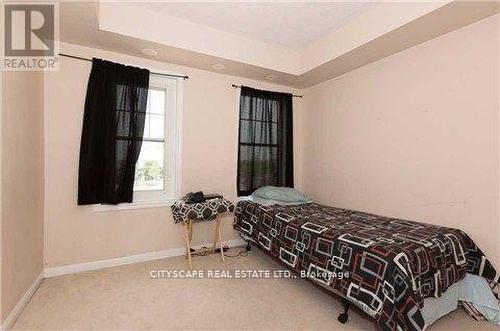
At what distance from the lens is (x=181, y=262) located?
2.95 m

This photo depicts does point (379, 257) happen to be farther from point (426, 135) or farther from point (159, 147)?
point (159, 147)

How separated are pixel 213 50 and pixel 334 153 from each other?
203 cm

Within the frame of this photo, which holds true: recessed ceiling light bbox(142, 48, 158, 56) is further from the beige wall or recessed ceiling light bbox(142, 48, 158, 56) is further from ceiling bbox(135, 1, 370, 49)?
the beige wall

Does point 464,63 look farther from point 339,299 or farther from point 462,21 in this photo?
point 339,299

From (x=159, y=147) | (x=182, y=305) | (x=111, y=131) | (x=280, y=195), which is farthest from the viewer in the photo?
(x=280, y=195)

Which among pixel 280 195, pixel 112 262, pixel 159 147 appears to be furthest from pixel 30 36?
pixel 280 195

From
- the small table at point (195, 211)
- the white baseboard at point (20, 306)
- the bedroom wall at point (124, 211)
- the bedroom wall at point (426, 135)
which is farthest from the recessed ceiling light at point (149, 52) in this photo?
the white baseboard at point (20, 306)

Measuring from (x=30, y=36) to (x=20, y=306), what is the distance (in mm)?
2230

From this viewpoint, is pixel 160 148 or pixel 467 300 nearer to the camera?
pixel 467 300

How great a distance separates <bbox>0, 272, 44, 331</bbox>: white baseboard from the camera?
5.72ft

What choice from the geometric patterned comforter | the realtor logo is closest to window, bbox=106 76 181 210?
the realtor logo

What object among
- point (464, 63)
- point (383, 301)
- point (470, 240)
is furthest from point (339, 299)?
point (464, 63)

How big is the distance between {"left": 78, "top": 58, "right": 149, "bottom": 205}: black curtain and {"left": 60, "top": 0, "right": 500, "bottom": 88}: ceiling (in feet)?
1.04

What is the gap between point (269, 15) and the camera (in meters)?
2.58
